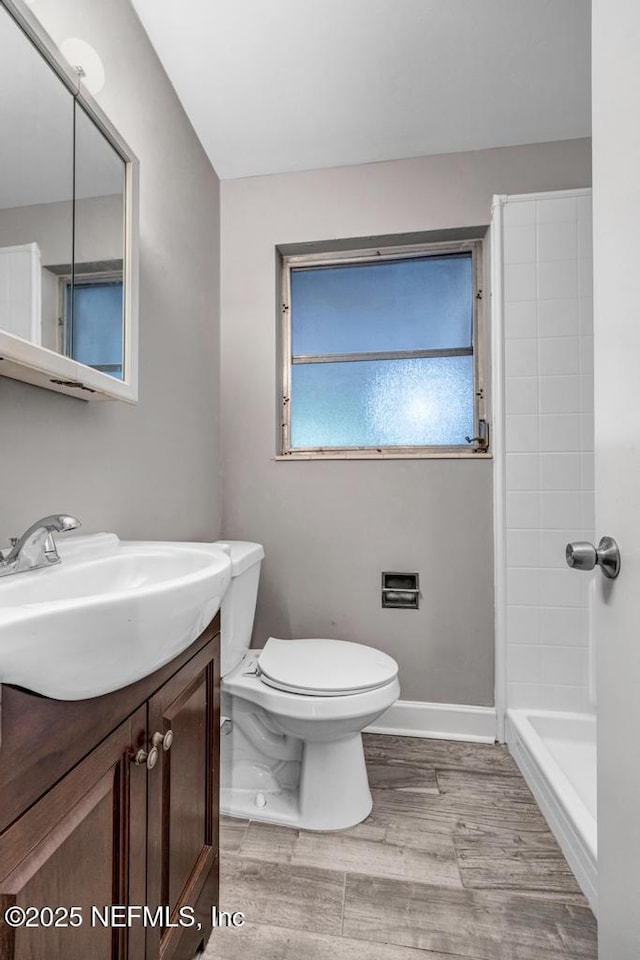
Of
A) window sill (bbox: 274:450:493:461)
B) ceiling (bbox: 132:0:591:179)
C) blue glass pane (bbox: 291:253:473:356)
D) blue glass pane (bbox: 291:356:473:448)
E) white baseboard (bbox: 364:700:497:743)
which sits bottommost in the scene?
white baseboard (bbox: 364:700:497:743)

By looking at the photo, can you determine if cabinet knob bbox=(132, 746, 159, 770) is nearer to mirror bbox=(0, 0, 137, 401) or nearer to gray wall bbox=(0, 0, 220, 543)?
gray wall bbox=(0, 0, 220, 543)

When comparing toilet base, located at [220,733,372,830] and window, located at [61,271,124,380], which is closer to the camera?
window, located at [61,271,124,380]

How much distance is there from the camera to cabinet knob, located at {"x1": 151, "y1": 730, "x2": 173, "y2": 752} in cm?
72

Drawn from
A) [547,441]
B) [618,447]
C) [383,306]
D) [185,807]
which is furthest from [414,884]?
[383,306]

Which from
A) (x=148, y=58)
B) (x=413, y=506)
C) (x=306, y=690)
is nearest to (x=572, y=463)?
(x=413, y=506)

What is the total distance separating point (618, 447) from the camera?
2.12 ft

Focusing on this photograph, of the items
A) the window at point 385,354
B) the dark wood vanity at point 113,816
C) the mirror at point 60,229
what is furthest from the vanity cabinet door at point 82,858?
the window at point 385,354

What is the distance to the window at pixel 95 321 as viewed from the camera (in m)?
0.98

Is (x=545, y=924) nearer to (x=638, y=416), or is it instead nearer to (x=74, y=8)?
(x=638, y=416)

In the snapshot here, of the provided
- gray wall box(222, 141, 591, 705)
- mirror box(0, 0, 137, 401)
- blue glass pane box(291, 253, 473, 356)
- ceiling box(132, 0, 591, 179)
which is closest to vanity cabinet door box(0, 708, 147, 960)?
mirror box(0, 0, 137, 401)

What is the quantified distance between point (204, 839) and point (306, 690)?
0.47 meters

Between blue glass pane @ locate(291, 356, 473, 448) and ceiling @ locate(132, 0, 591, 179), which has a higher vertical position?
ceiling @ locate(132, 0, 591, 179)

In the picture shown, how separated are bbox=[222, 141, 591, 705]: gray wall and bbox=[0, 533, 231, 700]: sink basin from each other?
113cm

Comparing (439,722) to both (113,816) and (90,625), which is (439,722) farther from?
(90,625)
